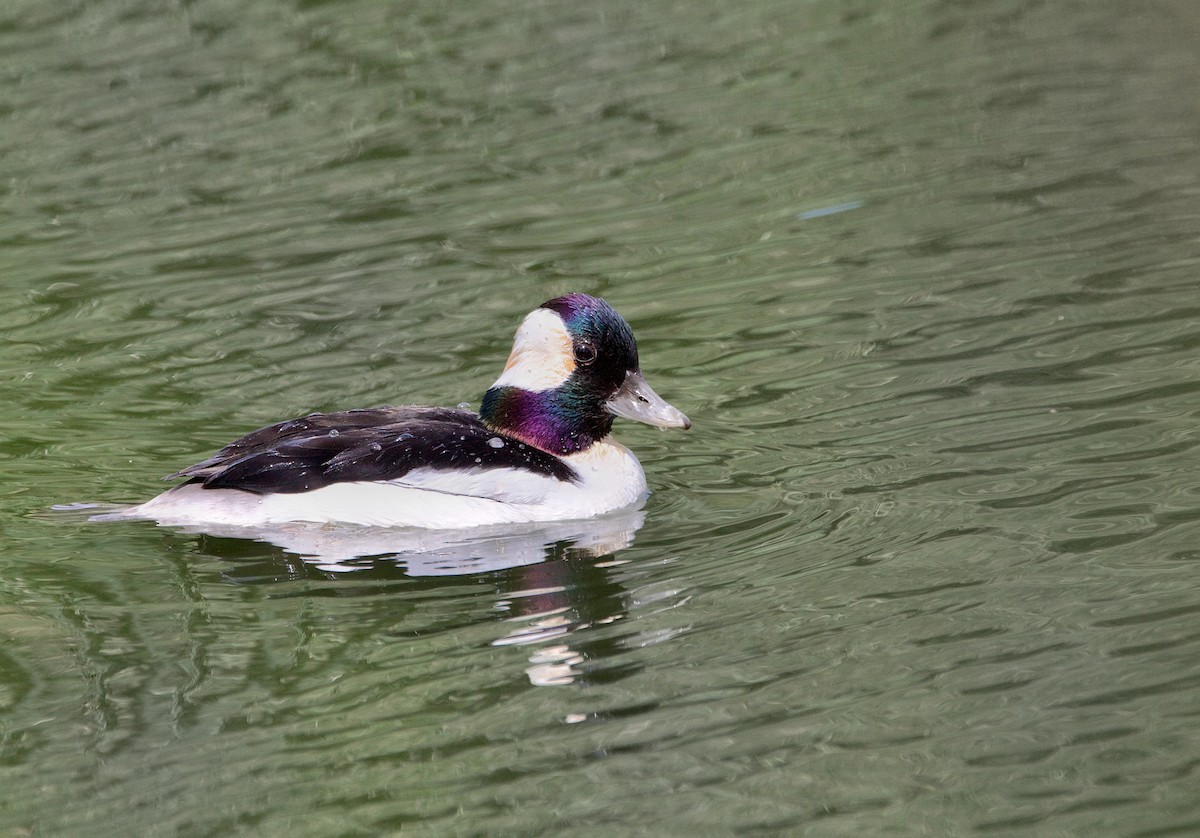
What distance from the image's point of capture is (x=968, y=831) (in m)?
4.96

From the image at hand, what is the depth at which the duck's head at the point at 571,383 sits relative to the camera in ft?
26.5

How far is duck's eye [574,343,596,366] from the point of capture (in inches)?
318

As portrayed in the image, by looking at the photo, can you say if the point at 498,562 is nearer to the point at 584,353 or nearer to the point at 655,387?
the point at 584,353

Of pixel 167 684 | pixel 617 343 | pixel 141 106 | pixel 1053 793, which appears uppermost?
pixel 141 106

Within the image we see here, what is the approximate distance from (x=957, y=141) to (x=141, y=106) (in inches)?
283

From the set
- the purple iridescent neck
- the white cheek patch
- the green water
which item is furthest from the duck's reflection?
the white cheek patch

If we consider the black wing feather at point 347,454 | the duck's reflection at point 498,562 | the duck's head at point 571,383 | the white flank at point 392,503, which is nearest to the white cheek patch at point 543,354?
the duck's head at point 571,383

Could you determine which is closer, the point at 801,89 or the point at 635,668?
the point at 635,668

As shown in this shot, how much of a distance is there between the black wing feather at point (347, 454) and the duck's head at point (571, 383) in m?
0.29

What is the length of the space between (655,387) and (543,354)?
1.66m

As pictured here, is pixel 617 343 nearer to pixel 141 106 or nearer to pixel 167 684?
pixel 167 684

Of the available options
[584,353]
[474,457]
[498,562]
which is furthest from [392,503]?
[584,353]

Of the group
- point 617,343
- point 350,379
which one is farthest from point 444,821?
point 350,379

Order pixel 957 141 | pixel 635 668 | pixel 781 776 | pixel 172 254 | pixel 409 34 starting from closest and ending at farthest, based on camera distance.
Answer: pixel 781 776, pixel 635 668, pixel 172 254, pixel 957 141, pixel 409 34
